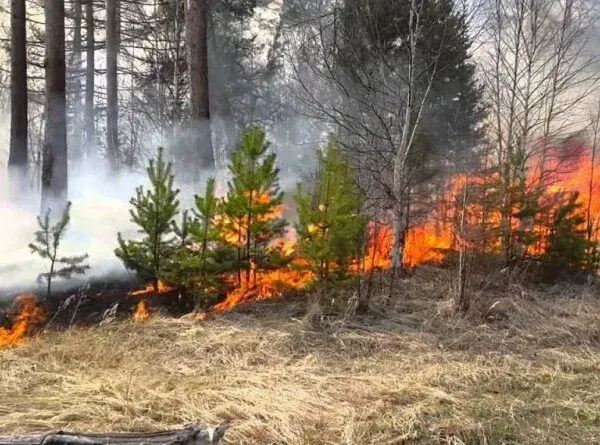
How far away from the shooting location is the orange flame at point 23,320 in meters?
5.81

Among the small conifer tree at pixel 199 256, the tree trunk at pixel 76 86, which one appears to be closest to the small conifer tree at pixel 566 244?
the small conifer tree at pixel 199 256

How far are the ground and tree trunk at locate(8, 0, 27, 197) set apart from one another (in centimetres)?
780

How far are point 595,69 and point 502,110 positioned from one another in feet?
7.67

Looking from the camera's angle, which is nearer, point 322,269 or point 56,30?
point 322,269

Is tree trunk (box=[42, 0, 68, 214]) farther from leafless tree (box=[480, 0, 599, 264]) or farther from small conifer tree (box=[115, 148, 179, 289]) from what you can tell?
leafless tree (box=[480, 0, 599, 264])

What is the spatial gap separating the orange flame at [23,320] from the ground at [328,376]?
14.5 inches

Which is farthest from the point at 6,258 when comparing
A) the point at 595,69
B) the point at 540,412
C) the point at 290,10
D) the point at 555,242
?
the point at 290,10

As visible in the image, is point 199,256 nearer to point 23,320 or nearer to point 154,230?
point 154,230

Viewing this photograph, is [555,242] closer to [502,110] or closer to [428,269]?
[428,269]

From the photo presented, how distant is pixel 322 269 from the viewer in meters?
7.16

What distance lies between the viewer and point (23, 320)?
615cm

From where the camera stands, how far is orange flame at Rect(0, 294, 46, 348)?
5.81 meters

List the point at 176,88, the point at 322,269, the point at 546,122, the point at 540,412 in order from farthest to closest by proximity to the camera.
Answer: the point at 176,88 < the point at 546,122 < the point at 322,269 < the point at 540,412

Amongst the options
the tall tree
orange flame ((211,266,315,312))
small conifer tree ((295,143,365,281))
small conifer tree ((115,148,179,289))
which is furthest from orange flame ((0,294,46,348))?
the tall tree
